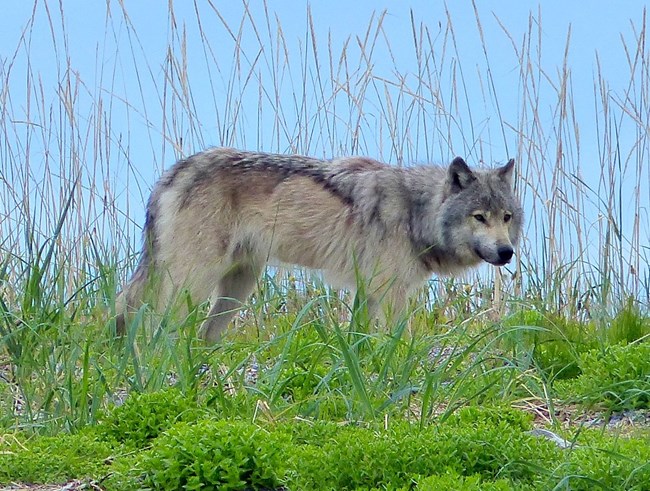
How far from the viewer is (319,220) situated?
260 inches

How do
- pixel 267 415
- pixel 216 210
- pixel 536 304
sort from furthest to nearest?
pixel 216 210, pixel 536 304, pixel 267 415

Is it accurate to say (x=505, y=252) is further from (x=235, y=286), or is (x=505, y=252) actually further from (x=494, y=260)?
(x=235, y=286)

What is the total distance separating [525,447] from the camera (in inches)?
115

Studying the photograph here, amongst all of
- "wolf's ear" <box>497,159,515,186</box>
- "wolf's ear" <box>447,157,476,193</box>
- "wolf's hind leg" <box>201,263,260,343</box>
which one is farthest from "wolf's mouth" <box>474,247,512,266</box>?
"wolf's hind leg" <box>201,263,260,343</box>

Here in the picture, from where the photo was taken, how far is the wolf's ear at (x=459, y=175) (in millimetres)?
6352

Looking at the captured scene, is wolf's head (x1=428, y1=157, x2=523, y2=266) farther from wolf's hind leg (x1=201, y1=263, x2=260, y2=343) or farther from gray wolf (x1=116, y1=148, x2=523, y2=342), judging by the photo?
wolf's hind leg (x1=201, y1=263, x2=260, y2=343)

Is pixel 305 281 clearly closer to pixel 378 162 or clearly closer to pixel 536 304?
pixel 378 162

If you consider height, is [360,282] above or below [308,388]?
above

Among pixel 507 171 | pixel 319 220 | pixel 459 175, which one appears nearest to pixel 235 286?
pixel 319 220

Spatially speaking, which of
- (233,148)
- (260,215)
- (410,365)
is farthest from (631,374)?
(233,148)

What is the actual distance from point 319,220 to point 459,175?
3.34 feet

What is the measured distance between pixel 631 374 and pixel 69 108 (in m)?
4.51

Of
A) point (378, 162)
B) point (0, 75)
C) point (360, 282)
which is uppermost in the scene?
point (0, 75)

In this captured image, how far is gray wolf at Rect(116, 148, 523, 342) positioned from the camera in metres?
6.39
